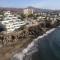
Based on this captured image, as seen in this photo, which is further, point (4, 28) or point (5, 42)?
point (4, 28)

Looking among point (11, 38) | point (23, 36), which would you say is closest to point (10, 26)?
point (23, 36)

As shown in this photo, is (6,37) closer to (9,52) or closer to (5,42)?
(5,42)

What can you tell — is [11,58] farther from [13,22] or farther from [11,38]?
[13,22]

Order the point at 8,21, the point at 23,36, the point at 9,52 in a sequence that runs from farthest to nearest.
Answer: the point at 8,21 < the point at 23,36 < the point at 9,52

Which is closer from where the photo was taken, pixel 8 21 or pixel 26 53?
pixel 26 53

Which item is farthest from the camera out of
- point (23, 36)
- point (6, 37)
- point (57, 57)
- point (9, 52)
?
point (23, 36)

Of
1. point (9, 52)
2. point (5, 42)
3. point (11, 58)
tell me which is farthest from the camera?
point (5, 42)

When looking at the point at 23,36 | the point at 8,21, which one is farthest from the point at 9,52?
the point at 8,21

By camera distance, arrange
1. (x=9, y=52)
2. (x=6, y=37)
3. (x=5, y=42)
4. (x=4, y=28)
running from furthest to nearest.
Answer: (x=4, y=28)
(x=6, y=37)
(x=5, y=42)
(x=9, y=52)
